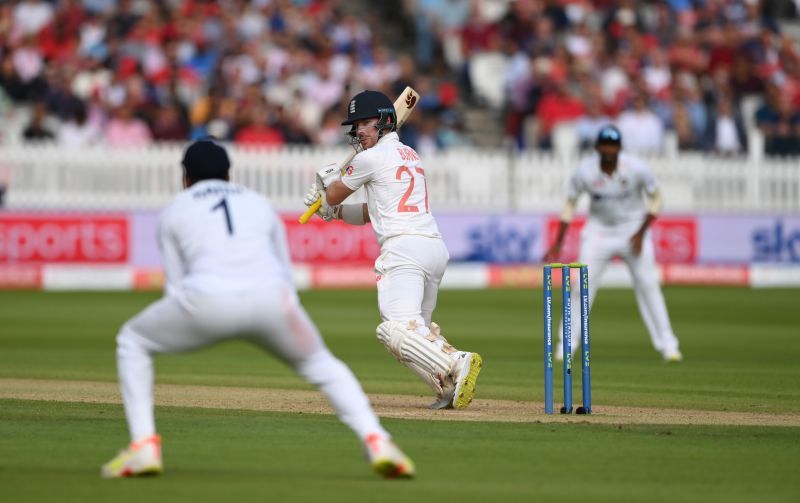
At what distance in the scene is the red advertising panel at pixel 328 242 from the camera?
2367cm

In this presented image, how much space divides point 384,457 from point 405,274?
3.33m

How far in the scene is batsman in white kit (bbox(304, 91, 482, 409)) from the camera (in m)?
9.74

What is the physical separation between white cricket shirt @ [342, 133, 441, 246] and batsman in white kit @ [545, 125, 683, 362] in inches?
158

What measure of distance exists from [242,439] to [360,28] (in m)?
20.2

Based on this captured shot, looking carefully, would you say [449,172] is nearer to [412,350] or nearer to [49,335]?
[49,335]

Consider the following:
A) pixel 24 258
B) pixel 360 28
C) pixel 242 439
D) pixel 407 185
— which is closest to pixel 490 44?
pixel 360 28

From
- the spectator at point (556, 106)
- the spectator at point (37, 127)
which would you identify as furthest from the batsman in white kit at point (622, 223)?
the spectator at point (37, 127)

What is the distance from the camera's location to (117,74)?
79.5 feet

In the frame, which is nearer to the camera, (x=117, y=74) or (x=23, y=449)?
(x=23, y=449)

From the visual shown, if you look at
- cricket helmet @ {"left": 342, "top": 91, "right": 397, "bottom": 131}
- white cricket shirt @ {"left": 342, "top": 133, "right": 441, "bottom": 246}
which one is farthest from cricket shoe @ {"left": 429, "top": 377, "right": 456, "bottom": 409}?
cricket helmet @ {"left": 342, "top": 91, "right": 397, "bottom": 131}

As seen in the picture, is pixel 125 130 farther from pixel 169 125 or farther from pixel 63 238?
pixel 63 238

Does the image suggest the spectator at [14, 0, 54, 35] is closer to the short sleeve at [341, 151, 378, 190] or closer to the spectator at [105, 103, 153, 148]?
the spectator at [105, 103, 153, 148]

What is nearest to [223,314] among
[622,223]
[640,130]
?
[622,223]

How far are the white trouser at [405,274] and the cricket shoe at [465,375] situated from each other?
0.30m
